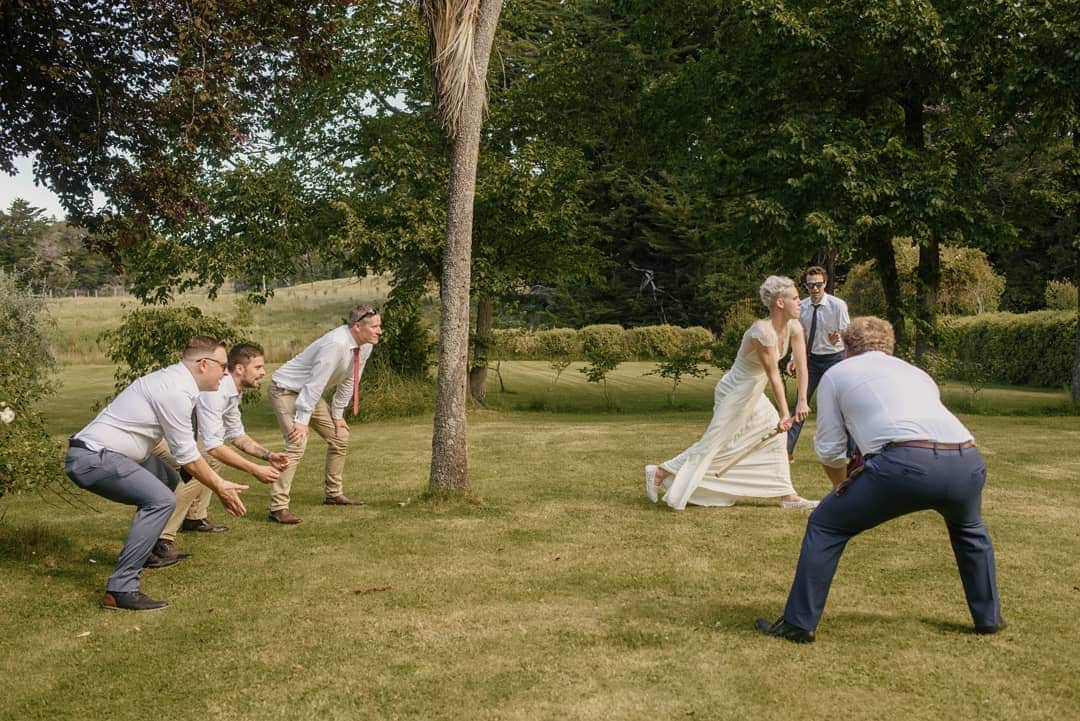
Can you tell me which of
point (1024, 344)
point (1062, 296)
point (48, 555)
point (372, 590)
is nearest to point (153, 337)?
point (48, 555)

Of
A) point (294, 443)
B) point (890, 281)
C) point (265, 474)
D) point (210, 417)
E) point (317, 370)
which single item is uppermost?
point (890, 281)

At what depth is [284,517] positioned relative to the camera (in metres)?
9.52

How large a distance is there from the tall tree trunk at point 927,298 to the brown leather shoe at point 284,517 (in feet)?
52.5

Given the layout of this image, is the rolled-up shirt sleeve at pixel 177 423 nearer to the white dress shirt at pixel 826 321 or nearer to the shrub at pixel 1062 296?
the white dress shirt at pixel 826 321

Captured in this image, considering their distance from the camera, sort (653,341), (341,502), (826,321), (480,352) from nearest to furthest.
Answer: (341,502), (826,321), (480,352), (653,341)

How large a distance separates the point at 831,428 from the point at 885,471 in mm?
490

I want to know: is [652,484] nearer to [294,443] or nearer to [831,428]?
[294,443]

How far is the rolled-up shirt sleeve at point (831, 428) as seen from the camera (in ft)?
18.5

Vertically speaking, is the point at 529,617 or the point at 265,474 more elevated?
the point at 265,474

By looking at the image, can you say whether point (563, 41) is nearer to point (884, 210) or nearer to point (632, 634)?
point (884, 210)

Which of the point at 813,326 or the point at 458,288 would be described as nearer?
the point at 458,288

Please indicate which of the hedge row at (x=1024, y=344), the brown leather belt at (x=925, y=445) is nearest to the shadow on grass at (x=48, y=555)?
the brown leather belt at (x=925, y=445)

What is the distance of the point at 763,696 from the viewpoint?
4.93m

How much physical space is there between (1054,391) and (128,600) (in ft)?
101
